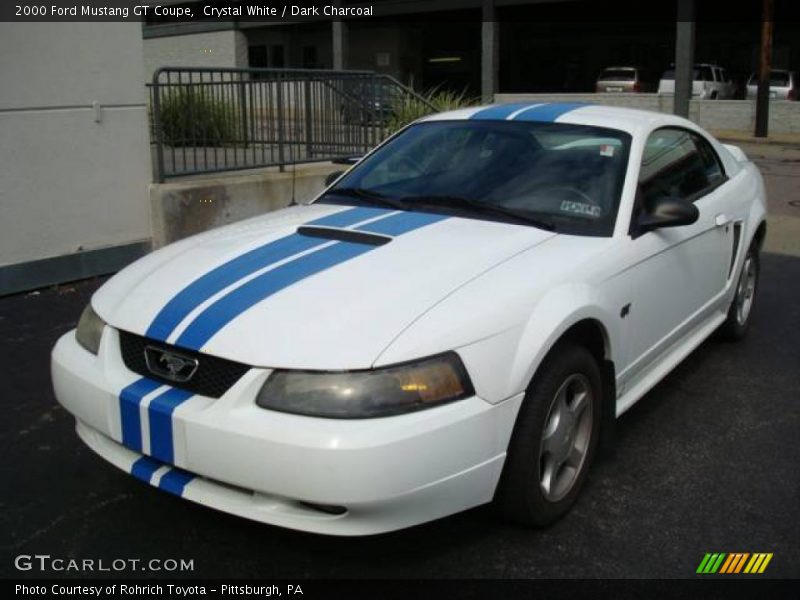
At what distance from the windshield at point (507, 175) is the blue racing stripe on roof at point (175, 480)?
5.39 feet

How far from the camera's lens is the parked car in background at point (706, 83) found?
92.7 feet

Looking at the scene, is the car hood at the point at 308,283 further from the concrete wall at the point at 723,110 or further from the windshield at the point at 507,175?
the concrete wall at the point at 723,110

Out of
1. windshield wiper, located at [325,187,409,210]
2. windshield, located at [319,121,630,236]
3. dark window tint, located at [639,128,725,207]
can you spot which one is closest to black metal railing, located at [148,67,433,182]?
windshield wiper, located at [325,187,409,210]

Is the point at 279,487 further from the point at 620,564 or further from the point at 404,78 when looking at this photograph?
the point at 404,78

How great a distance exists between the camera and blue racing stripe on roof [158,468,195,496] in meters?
2.84

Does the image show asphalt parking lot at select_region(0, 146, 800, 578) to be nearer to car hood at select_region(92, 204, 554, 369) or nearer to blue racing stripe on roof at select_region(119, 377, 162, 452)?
blue racing stripe on roof at select_region(119, 377, 162, 452)

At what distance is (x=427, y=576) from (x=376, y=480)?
1.91 feet

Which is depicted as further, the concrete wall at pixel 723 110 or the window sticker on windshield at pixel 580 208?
the concrete wall at pixel 723 110

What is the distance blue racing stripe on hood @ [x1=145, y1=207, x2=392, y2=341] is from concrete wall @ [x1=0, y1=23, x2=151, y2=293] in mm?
3613

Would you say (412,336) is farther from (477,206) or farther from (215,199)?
(215,199)

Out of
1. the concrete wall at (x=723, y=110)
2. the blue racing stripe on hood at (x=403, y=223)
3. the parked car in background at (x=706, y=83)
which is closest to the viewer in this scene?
the blue racing stripe on hood at (x=403, y=223)

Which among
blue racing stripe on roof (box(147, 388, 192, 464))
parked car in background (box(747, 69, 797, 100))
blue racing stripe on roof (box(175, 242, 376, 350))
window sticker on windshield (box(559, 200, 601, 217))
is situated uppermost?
parked car in background (box(747, 69, 797, 100))

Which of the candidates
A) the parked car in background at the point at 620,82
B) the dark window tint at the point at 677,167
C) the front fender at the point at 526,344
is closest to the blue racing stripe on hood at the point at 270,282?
the front fender at the point at 526,344

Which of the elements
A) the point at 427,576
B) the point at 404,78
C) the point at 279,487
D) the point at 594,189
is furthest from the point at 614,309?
the point at 404,78
